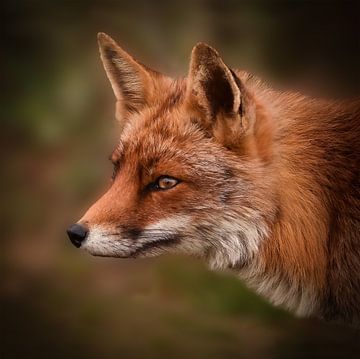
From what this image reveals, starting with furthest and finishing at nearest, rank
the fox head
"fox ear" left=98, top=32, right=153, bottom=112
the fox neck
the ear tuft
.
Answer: "fox ear" left=98, top=32, right=153, bottom=112
the fox neck
the fox head
the ear tuft

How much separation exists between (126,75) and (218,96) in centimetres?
62

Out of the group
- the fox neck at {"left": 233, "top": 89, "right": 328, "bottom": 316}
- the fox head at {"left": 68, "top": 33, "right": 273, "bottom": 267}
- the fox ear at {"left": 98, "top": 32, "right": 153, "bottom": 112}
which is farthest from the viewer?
the fox ear at {"left": 98, "top": 32, "right": 153, "bottom": 112}

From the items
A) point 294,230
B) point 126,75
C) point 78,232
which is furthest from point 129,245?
point 126,75

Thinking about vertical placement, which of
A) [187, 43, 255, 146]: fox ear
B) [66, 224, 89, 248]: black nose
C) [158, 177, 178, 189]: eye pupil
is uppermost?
[187, 43, 255, 146]: fox ear

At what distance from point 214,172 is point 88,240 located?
2.07 feet

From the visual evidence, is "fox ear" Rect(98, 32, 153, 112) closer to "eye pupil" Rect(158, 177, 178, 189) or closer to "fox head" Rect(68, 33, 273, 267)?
"fox head" Rect(68, 33, 273, 267)

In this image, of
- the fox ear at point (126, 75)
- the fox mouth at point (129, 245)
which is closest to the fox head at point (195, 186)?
the fox mouth at point (129, 245)

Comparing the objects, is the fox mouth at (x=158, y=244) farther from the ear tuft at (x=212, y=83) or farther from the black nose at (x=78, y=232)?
the ear tuft at (x=212, y=83)

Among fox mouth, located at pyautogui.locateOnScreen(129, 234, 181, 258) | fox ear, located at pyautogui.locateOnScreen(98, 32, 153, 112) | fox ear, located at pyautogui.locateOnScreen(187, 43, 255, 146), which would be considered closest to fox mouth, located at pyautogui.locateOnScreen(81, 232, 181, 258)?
fox mouth, located at pyautogui.locateOnScreen(129, 234, 181, 258)

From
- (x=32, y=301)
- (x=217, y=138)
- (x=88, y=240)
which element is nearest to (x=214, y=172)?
(x=217, y=138)

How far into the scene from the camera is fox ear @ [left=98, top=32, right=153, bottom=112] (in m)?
3.57

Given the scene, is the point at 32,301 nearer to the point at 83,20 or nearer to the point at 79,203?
the point at 79,203

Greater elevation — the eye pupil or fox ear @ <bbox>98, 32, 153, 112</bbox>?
fox ear @ <bbox>98, 32, 153, 112</bbox>

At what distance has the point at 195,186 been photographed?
10.7ft
